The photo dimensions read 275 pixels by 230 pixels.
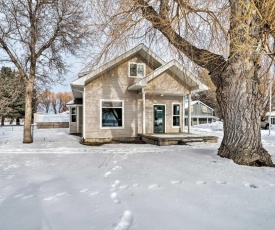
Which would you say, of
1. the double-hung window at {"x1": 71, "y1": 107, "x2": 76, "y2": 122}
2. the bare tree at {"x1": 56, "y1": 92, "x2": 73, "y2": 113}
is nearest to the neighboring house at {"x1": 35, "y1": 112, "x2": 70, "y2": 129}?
the double-hung window at {"x1": 71, "y1": 107, "x2": 76, "y2": 122}

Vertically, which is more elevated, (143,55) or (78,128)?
(143,55)

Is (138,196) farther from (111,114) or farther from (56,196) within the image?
(111,114)

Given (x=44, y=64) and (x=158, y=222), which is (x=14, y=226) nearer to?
(x=158, y=222)

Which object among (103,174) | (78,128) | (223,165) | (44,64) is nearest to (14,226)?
(103,174)

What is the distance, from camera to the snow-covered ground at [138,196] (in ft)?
7.92

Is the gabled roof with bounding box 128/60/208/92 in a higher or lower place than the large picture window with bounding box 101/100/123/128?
higher

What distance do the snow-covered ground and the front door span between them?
7.35m

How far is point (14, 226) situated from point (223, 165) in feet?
13.9

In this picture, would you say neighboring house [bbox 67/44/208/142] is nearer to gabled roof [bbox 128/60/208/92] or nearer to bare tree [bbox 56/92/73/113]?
gabled roof [bbox 128/60/208/92]

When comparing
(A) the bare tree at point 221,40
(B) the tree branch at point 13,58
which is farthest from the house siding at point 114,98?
(A) the bare tree at point 221,40

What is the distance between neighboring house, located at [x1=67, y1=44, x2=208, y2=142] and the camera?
36.9ft

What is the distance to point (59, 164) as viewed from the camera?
549cm

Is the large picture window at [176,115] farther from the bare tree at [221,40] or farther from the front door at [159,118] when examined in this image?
the bare tree at [221,40]

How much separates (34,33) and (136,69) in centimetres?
541
